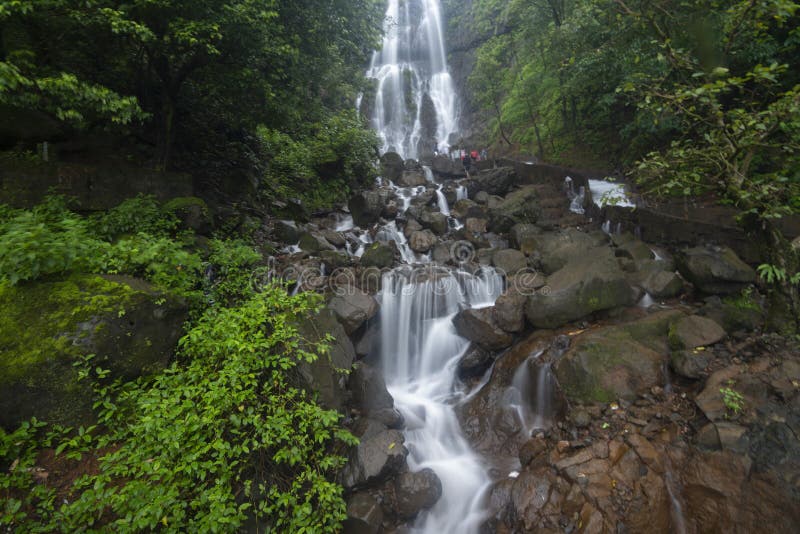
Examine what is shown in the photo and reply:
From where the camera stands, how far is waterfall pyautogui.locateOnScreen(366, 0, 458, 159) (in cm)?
2972

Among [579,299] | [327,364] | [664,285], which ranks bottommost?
[327,364]

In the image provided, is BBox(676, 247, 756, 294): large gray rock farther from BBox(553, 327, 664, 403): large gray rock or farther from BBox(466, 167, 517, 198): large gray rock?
BBox(466, 167, 517, 198): large gray rock

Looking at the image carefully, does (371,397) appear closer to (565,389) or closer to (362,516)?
(362,516)

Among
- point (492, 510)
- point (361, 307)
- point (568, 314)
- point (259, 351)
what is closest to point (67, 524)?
point (259, 351)

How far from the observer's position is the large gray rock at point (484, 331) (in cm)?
768

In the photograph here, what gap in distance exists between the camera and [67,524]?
3.06m

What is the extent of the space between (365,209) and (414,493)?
10.6 m

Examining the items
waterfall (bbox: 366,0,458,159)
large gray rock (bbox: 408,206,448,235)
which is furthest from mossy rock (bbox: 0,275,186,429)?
waterfall (bbox: 366,0,458,159)

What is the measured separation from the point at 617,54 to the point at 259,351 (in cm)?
1285

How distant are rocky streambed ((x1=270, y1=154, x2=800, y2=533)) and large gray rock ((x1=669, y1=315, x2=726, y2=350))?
25 mm

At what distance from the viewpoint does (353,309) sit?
25.2ft

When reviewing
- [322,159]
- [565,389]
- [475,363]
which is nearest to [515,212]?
[475,363]

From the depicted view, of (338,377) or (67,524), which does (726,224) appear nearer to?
(338,377)

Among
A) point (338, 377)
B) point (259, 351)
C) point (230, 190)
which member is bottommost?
point (338, 377)
